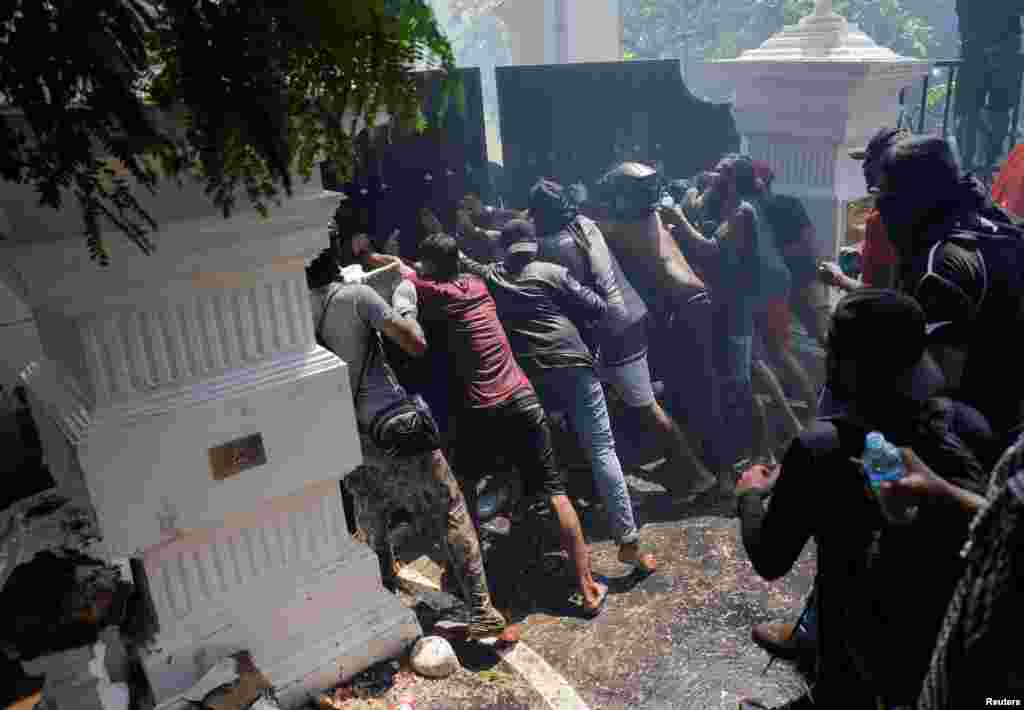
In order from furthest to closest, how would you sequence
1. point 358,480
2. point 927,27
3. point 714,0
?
point 714,0 < point 927,27 < point 358,480

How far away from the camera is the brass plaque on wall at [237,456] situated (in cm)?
251

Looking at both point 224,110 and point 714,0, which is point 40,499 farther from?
point 714,0

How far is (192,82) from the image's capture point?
66.0 inches

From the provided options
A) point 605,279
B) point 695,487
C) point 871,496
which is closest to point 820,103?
point 605,279

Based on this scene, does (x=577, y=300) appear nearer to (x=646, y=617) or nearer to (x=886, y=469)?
(x=646, y=617)

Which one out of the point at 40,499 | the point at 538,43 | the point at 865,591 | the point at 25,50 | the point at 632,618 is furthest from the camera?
the point at 538,43

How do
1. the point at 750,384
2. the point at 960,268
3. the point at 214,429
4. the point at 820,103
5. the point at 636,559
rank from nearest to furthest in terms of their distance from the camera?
1. the point at 214,429
2. the point at 960,268
3. the point at 636,559
4. the point at 750,384
5. the point at 820,103

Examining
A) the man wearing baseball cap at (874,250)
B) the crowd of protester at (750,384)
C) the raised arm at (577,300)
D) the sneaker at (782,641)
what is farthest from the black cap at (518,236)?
the sneaker at (782,641)

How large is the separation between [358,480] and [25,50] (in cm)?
254

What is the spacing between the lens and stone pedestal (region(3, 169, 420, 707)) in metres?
2.26

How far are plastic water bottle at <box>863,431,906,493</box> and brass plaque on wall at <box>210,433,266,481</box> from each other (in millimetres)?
1772

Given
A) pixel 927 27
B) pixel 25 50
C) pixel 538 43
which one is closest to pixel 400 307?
pixel 25 50

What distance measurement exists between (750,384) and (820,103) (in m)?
2.05

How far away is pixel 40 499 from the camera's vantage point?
2707mm
